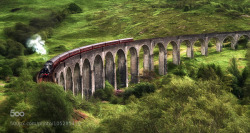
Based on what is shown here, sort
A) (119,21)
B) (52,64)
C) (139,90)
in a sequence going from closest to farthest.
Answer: (52,64), (139,90), (119,21)

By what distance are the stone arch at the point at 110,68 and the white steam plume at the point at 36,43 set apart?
29428mm

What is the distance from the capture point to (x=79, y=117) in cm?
3322

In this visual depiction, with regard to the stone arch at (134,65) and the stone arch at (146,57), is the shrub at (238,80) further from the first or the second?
the stone arch at (134,65)

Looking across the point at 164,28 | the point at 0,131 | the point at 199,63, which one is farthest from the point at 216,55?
the point at 0,131

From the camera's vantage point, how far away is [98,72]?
175 feet

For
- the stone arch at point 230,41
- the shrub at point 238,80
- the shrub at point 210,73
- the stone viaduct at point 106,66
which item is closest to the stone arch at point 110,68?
the stone viaduct at point 106,66

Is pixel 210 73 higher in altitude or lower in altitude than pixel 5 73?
lower

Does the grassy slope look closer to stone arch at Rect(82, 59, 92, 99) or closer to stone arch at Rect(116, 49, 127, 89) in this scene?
stone arch at Rect(116, 49, 127, 89)

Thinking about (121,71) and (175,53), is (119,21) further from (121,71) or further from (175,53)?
(121,71)

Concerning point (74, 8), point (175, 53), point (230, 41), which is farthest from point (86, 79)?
point (74, 8)

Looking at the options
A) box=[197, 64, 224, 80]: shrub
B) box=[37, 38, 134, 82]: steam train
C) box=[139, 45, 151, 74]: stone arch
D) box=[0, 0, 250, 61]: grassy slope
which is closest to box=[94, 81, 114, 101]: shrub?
box=[37, 38, 134, 82]: steam train

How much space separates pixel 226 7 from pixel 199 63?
58392mm

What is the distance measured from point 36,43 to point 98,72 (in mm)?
43638

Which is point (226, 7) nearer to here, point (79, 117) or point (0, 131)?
point (79, 117)
